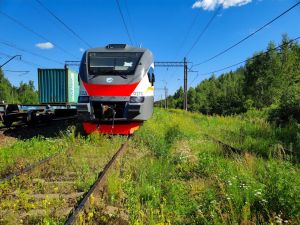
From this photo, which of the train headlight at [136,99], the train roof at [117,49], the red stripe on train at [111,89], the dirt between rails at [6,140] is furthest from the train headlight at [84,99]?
the dirt between rails at [6,140]

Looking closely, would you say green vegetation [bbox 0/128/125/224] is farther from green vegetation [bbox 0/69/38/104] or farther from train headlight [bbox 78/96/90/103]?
green vegetation [bbox 0/69/38/104]

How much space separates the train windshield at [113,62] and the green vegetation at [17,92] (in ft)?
333

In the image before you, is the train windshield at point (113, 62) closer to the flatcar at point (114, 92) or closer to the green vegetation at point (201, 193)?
the flatcar at point (114, 92)

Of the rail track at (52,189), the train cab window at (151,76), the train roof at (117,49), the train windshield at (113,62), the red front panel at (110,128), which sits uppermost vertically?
the train roof at (117,49)

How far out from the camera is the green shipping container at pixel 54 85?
2102 cm

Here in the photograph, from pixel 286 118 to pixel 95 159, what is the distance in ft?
53.9

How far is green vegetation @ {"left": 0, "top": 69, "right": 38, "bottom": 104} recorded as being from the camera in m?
110

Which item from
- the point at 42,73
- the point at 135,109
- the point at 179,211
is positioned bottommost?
the point at 179,211

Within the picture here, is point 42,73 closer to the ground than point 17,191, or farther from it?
farther from it

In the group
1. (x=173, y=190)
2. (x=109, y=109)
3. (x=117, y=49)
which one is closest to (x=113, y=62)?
(x=117, y=49)

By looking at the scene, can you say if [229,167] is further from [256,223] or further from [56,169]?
[56,169]

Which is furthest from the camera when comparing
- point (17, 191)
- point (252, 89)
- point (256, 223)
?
point (252, 89)

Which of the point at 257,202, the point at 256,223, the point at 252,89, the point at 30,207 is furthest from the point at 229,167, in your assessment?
the point at 252,89

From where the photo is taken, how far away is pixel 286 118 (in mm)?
21844
